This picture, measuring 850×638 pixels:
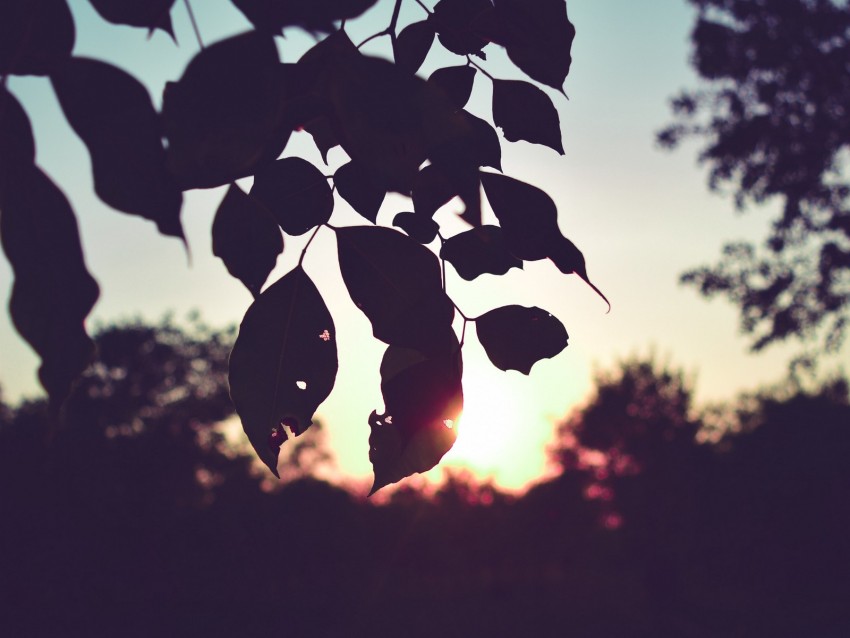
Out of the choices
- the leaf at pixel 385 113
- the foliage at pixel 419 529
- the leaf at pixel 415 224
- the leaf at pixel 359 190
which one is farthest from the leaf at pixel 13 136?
the foliage at pixel 419 529

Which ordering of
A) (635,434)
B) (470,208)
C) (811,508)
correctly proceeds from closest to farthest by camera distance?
(470,208) → (811,508) → (635,434)

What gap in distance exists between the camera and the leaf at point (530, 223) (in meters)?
0.66

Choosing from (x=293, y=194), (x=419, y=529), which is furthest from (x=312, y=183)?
(x=419, y=529)

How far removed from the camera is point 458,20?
0.77 meters

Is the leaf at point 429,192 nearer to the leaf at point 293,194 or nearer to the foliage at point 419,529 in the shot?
the leaf at point 293,194

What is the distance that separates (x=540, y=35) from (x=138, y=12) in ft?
1.50

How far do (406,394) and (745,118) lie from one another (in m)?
16.4

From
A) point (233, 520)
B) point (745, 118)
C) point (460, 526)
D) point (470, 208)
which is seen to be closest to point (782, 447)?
point (745, 118)

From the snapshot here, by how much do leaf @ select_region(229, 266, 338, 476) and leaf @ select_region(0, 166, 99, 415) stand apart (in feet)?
0.60

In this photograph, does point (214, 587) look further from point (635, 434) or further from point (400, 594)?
point (635, 434)

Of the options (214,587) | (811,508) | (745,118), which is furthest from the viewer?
(214,587)

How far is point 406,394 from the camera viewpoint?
0.62m

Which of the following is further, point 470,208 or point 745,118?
point 745,118

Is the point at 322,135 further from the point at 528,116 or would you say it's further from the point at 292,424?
the point at 292,424
